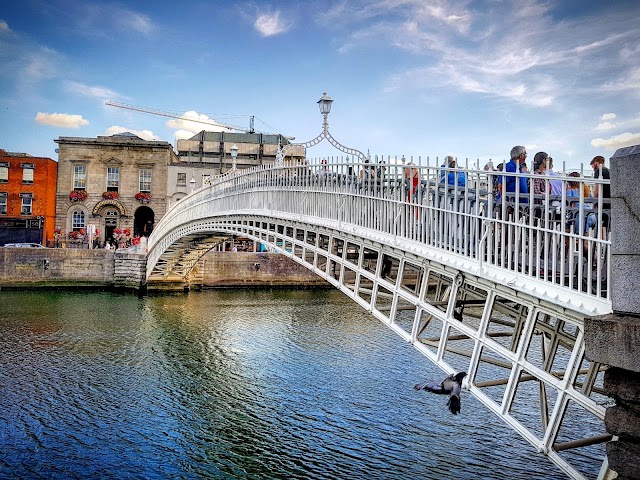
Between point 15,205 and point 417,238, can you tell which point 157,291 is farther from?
point 417,238

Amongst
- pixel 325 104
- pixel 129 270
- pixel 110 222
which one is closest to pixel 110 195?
pixel 110 222

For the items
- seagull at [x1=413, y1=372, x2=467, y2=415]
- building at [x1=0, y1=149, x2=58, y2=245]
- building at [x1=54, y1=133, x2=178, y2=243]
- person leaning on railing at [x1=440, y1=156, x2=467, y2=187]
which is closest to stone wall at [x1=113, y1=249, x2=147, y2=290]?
building at [x1=54, y1=133, x2=178, y2=243]

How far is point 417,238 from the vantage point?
335 inches

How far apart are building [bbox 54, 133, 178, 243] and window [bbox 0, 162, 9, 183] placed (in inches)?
124

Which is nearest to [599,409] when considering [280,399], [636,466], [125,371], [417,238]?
[636,466]

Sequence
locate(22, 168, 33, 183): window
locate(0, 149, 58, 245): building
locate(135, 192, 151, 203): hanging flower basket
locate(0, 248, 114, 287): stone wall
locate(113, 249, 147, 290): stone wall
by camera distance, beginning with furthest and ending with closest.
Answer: locate(135, 192, 151, 203): hanging flower basket
locate(22, 168, 33, 183): window
locate(0, 149, 58, 245): building
locate(113, 249, 147, 290): stone wall
locate(0, 248, 114, 287): stone wall

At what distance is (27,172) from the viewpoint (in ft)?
134

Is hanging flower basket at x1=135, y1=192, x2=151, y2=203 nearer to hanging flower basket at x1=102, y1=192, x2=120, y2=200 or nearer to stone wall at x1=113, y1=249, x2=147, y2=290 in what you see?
hanging flower basket at x1=102, y1=192, x2=120, y2=200

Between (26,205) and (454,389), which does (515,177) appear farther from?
(26,205)

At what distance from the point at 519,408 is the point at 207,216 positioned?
12.6 meters

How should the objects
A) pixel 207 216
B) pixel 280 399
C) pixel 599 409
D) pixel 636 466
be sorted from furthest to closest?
pixel 207 216, pixel 280 399, pixel 599 409, pixel 636 466

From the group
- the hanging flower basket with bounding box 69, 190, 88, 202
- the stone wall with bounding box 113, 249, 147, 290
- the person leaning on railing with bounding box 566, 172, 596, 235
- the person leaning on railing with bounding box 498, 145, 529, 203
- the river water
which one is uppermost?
the hanging flower basket with bounding box 69, 190, 88, 202

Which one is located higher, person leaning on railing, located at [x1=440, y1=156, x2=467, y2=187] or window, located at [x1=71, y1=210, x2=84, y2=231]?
window, located at [x1=71, y1=210, x2=84, y2=231]

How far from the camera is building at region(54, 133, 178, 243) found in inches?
1657
